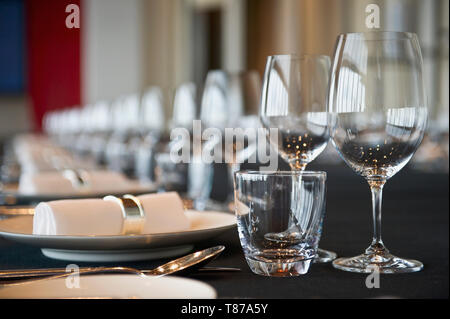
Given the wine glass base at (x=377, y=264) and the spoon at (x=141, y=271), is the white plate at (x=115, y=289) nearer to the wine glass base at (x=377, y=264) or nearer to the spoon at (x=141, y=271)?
the spoon at (x=141, y=271)

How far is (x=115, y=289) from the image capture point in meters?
0.54

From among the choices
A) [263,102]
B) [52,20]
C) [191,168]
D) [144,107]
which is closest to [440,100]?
[144,107]

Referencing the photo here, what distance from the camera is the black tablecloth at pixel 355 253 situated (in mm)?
556

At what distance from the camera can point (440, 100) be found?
5.83 metres

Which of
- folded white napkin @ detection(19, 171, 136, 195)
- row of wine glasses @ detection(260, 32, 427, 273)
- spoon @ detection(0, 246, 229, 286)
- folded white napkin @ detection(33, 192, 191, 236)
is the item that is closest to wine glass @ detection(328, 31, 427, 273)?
row of wine glasses @ detection(260, 32, 427, 273)

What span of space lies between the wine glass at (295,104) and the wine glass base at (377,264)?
0.21 m

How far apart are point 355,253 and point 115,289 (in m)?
0.30

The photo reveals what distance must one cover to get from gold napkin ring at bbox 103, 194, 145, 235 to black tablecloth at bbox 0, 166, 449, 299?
64 millimetres

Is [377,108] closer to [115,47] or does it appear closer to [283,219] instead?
[283,219]

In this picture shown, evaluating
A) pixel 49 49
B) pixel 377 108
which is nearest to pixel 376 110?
pixel 377 108

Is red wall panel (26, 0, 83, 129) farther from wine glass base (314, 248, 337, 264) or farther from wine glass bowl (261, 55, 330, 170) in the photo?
wine glass base (314, 248, 337, 264)

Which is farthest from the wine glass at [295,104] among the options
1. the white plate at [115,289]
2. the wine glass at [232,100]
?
Result: the wine glass at [232,100]
